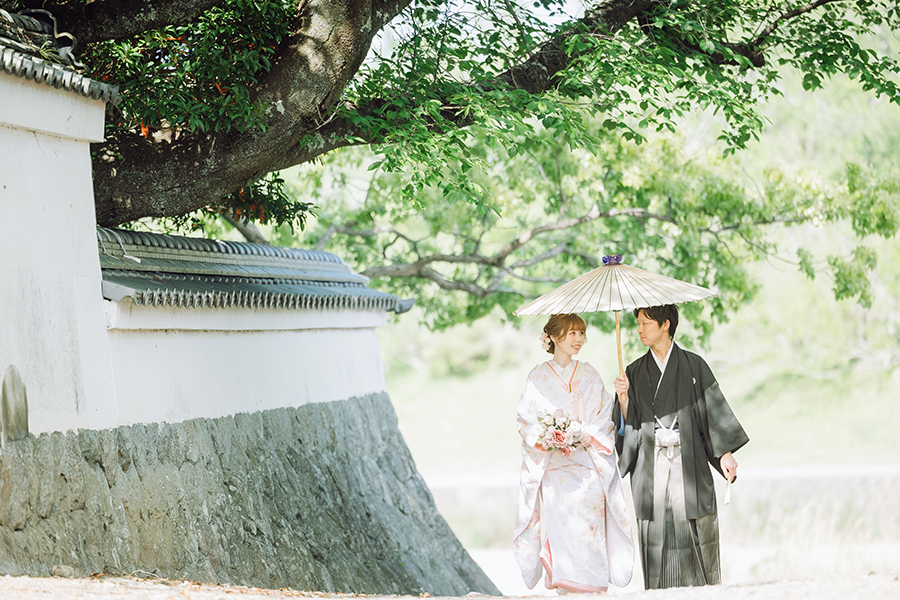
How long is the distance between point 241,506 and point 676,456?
2.89 m

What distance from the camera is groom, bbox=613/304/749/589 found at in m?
5.35

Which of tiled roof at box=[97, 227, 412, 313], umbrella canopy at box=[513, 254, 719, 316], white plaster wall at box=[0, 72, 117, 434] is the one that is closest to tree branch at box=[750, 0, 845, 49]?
umbrella canopy at box=[513, 254, 719, 316]

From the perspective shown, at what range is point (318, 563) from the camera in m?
6.72

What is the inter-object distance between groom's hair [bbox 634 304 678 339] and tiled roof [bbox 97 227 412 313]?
286 cm

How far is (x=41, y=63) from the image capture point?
468cm

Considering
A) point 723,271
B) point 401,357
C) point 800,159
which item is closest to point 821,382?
point 800,159

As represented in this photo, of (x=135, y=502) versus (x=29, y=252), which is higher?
(x=29, y=252)

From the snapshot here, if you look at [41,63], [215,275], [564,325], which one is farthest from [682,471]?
[41,63]

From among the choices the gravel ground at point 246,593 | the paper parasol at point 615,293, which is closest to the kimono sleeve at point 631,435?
the paper parasol at point 615,293

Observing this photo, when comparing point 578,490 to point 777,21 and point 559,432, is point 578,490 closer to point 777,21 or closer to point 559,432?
point 559,432

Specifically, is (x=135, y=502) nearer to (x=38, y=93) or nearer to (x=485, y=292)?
(x=38, y=93)

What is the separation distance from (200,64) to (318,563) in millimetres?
3598

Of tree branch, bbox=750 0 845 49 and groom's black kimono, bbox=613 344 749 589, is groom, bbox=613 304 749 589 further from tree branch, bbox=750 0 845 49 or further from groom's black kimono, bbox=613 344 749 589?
tree branch, bbox=750 0 845 49

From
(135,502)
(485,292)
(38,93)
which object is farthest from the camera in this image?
(485,292)
